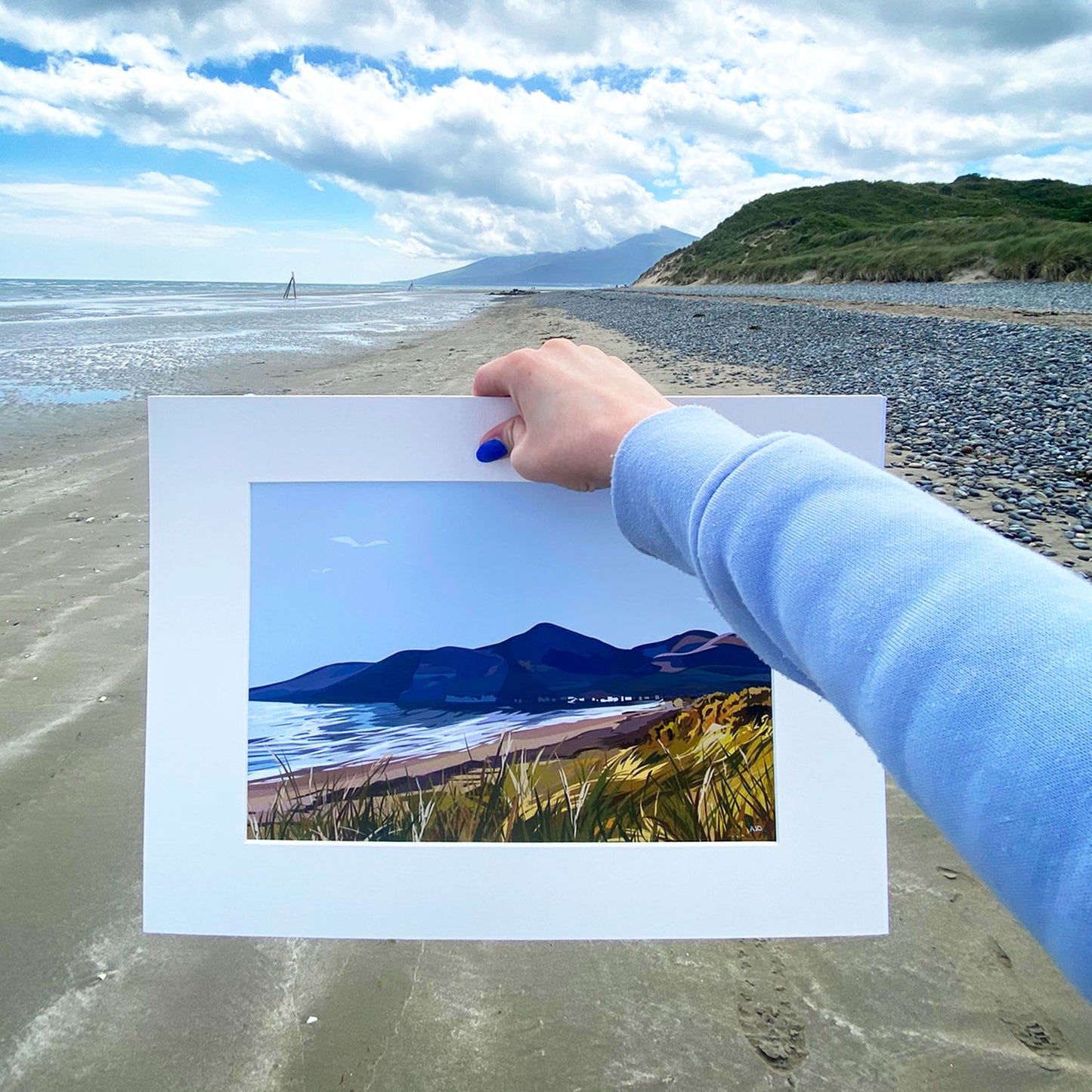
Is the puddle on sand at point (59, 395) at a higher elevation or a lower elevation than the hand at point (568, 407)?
lower

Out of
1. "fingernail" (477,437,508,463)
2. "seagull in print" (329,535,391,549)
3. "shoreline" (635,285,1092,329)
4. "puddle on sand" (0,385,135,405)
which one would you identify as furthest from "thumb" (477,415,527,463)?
"shoreline" (635,285,1092,329)

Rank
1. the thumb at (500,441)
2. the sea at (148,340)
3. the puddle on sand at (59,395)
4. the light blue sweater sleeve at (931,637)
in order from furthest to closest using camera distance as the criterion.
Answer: the sea at (148,340) < the puddle on sand at (59,395) < the thumb at (500,441) < the light blue sweater sleeve at (931,637)

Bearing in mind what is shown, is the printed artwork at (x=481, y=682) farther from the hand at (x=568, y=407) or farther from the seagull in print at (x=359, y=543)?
the hand at (x=568, y=407)

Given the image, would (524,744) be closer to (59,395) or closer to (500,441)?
(500,441)

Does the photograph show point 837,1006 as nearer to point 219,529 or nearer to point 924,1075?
point 924,1075

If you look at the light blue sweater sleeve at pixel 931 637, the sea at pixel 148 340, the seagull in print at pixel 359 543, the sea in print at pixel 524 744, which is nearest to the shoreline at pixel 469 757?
the sea in print at pixel 524 744

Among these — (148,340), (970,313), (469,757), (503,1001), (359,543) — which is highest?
(970,313)

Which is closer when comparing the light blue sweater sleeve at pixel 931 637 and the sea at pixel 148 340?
the light blue sweater sleeve at pixel 931 637

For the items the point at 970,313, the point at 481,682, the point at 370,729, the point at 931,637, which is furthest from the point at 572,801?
the point at 970,313
